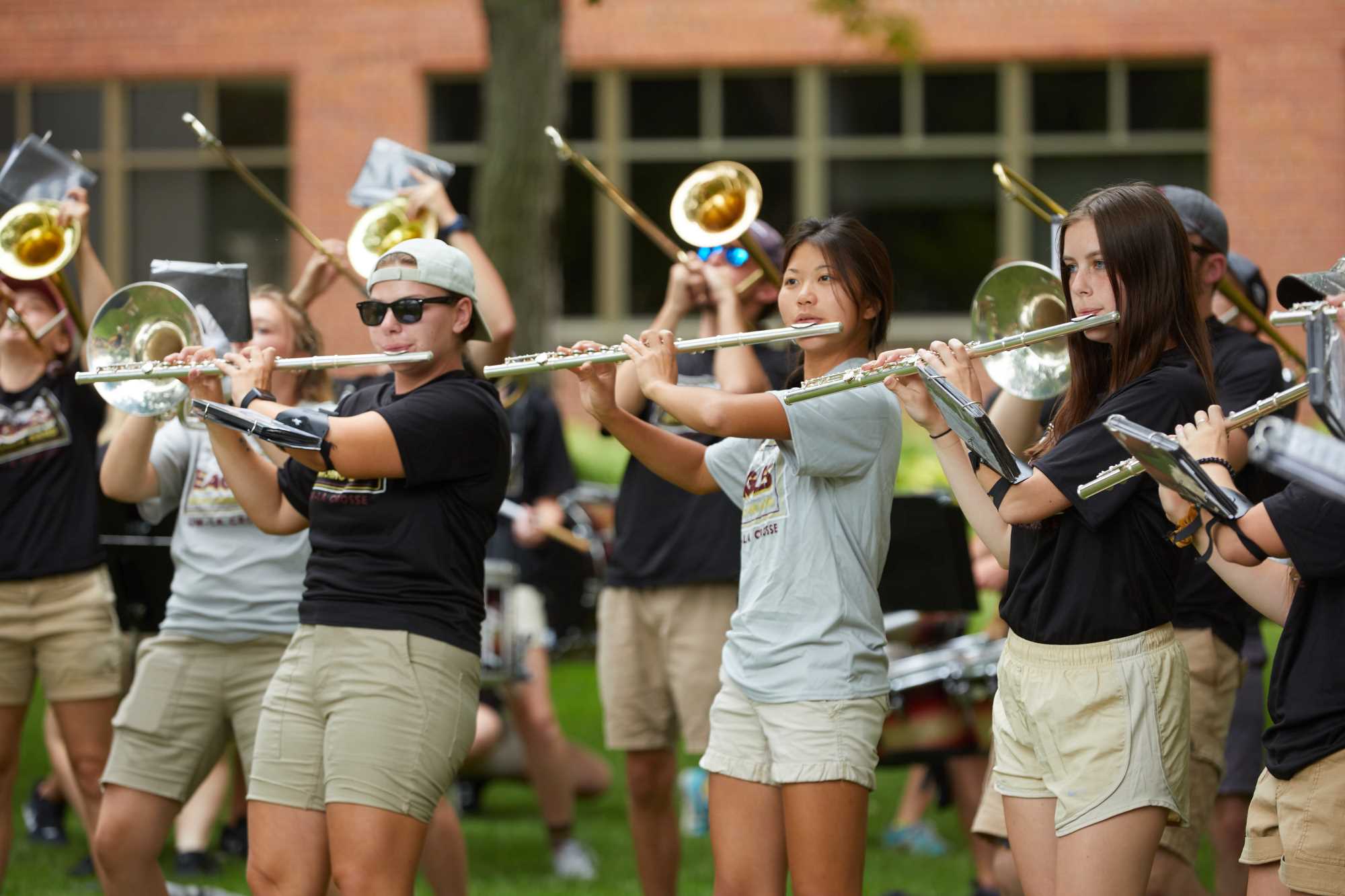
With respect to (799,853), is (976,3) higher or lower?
higher

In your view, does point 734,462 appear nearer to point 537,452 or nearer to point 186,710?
point 186,710

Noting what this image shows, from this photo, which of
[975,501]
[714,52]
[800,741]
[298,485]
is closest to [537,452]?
[298,485]

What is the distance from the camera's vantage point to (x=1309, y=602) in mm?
3500

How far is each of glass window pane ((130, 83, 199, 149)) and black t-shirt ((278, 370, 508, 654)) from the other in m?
14.1

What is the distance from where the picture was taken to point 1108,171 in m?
17.0

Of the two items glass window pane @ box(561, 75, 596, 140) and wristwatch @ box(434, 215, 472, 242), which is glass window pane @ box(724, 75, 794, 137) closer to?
glass window pane @ box(561, 75, 596, 140)

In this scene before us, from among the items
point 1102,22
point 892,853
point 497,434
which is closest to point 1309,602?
point 497,434

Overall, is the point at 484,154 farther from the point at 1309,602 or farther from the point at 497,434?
the point at 1309,602

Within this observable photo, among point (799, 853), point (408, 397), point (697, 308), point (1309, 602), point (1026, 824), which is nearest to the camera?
point (1309, 602)

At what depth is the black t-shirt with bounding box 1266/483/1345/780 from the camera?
10.9 feet

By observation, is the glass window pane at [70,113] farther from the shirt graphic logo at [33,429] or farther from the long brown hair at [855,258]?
the long brown hair at [855,258]

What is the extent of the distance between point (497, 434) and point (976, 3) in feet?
44.3

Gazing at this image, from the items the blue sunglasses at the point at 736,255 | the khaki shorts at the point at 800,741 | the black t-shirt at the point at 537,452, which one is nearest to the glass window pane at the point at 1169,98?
the black t-shirt at the point at 537,452

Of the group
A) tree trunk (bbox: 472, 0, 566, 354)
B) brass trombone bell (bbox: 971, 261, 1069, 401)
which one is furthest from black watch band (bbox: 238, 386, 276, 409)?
tree trunk (bbox: 472, 0, 566, 354)
